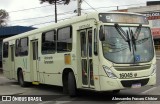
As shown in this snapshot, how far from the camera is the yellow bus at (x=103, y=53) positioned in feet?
40.9

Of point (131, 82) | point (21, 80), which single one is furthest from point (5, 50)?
point (131, 82)

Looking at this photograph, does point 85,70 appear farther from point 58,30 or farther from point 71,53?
point 58,30

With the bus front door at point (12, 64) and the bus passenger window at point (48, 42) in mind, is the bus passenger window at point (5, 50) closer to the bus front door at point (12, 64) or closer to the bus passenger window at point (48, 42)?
the bus front door at point (12, 64)

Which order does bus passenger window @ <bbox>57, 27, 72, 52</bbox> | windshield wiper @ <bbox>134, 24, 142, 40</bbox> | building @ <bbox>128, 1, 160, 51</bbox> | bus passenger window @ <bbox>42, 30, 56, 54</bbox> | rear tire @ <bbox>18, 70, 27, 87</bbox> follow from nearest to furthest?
windshield wiper @ <bbox>134, 24, 142, 40</bbox>
bus passenger window @ <bbox>57, 27, 72, 52</bbox>
bus passenger window @ <bbox>42, 30, 56, 54</bbox>
rear tire @ <bbox>18, 70, 27, 87</bbox>
building @ <bbox>128, 1, 160, 51</bbox>

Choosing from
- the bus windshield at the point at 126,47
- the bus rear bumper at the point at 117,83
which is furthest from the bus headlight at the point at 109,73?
the bus windshield at the point at 126,47

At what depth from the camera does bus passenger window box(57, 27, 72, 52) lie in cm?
1462

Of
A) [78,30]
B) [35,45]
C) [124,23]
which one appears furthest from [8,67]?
[124,23]

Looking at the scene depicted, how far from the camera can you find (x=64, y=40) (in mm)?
15047

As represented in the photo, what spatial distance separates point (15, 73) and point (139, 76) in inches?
419

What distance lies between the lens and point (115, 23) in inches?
505

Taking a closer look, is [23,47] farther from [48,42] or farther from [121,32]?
[121,32]

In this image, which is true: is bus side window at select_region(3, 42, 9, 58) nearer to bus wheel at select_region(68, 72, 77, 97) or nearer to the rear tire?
the rear tire

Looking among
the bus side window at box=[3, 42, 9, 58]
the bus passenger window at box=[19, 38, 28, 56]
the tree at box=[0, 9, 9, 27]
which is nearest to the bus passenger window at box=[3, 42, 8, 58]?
the bus side window at box=[3, 42, 9, 58]

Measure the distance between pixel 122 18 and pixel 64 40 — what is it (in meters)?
2.86
